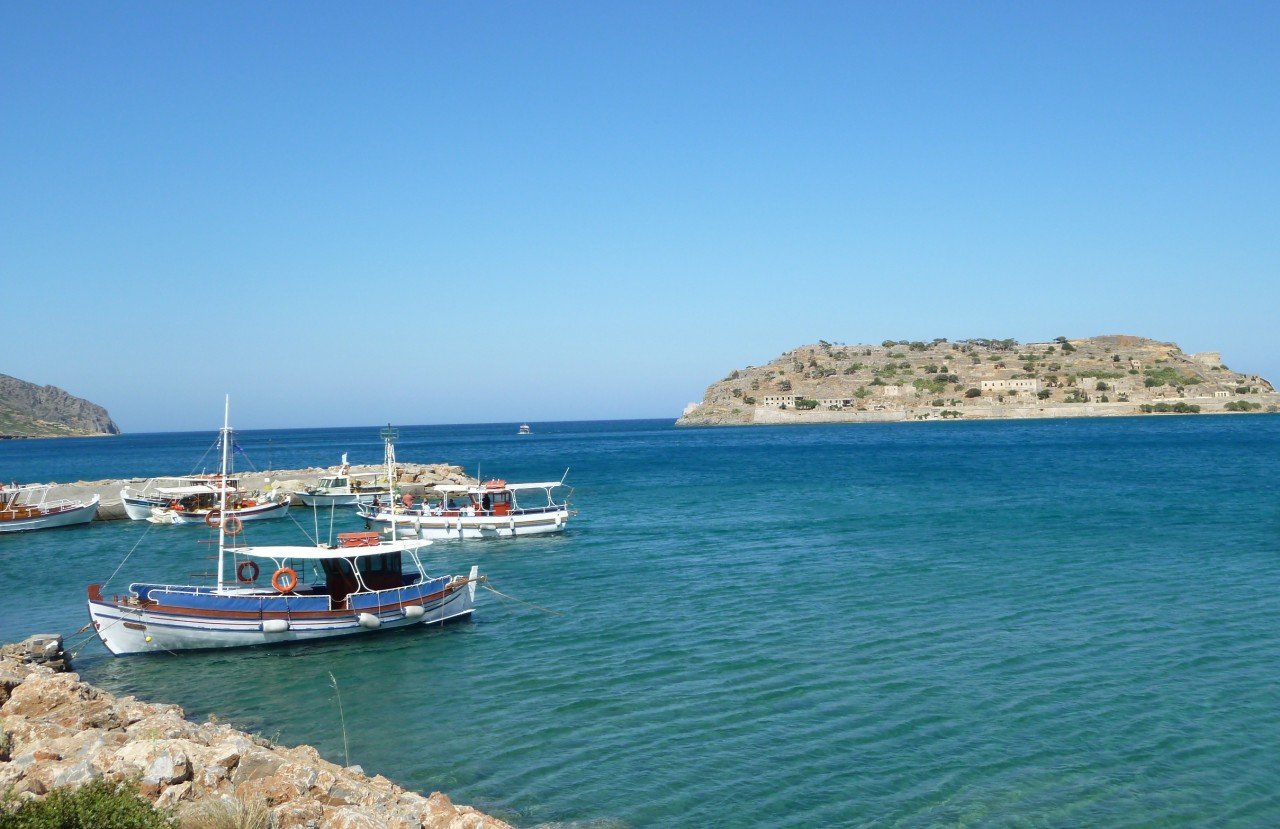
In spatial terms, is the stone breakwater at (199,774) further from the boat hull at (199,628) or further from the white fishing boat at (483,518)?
the white fishing boat at (483,518)

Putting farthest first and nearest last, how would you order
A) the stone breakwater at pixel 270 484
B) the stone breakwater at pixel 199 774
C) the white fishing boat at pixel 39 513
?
1. the stone breakwater at pixel 270 484
2. the white fishing boat at pixel 39 513
3. the stone breakwater at pixel 199 774

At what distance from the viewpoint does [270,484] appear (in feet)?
200

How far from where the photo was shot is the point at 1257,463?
2657 inches

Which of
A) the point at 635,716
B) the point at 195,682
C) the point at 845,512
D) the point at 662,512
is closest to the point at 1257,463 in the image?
the point at 845,512

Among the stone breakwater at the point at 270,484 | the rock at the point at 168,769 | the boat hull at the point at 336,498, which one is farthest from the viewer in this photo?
the boat hull at the point at 336,498

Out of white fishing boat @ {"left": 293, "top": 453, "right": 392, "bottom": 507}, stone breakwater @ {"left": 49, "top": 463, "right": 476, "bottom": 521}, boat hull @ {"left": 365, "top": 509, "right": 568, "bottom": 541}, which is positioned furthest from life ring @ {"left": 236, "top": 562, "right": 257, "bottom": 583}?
stone breakwater @ {"left": 49, "top": 463, "right": 476, "bottom": 521}

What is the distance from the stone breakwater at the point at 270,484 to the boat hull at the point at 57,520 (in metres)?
2.26

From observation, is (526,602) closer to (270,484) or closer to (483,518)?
(483,518)

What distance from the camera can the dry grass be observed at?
8484 millimetres

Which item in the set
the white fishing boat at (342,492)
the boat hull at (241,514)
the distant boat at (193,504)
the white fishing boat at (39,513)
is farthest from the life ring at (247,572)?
the white fishing boat at (342,492)

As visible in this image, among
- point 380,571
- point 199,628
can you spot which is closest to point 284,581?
point 199,628

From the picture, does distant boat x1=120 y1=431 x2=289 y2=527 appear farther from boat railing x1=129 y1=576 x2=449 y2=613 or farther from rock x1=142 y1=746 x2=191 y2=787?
rock x1=142 y1=746 x2=191 y2=787

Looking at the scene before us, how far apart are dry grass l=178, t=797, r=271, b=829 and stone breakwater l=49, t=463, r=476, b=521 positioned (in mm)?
46545

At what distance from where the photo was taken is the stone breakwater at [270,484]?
52550 millimetres
